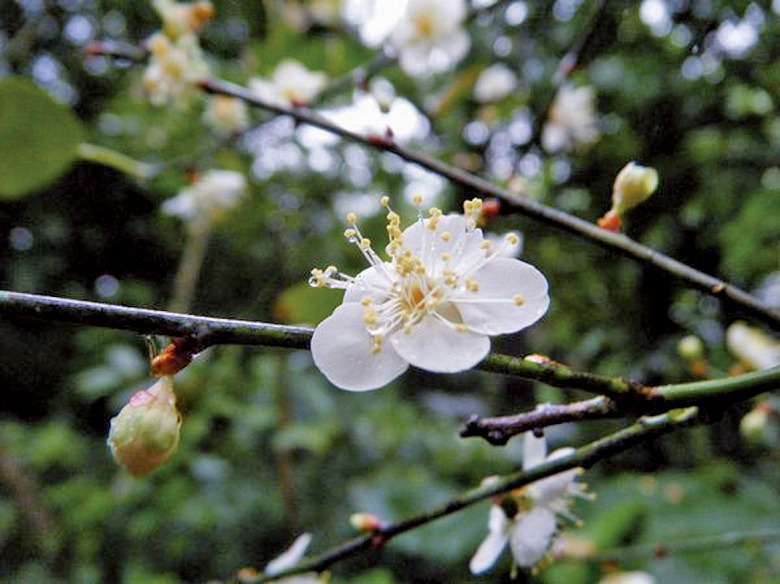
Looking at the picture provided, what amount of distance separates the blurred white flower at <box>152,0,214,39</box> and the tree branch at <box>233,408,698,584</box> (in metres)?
0.64

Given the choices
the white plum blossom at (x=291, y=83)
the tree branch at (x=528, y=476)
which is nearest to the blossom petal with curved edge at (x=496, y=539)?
the tree branch at (x=528, y=476)

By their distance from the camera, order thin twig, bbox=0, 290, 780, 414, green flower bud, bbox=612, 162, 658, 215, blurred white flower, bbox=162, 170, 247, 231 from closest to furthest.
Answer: thin twig, bbox=0, 290, 780, 414 < green flower bud, bbox=612, 162, 658, 215 < blurred white flower, bbox=162, 170, 247, 231

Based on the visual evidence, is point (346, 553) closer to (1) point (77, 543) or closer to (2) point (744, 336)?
(2) point (744, 336)

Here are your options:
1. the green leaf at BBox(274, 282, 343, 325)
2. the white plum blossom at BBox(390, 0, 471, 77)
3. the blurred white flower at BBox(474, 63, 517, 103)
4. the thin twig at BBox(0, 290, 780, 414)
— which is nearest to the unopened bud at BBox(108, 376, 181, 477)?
the thin twig at BBox(0, 290, 780, 414)

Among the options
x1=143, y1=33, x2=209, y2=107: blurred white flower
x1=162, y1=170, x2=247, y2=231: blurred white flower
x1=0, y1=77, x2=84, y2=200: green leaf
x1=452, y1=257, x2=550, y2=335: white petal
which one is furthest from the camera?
x1=162, y1=170, x2=247, y2=231: blurred white flower

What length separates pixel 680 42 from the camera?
40.1 inches

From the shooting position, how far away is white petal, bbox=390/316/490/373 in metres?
0.35

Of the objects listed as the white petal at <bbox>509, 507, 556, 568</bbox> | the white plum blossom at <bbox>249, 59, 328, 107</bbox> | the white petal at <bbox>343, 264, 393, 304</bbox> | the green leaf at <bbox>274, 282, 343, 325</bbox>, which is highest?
the white plum blossom at <bbox>249, 59, 328, 107</bbox>

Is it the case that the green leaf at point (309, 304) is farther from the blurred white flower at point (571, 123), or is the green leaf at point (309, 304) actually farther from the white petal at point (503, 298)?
the blurred white flower at point (571, 123)

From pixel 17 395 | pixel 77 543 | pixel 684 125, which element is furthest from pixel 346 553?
pixel 17 395

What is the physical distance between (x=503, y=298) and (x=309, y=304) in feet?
1.64

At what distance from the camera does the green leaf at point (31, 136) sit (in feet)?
2.32

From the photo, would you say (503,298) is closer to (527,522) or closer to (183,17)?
(527,522)

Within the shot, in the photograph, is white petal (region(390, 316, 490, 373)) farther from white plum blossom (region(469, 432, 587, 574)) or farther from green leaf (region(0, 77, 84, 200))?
green leaf (region(0, 77, 84, 200))
